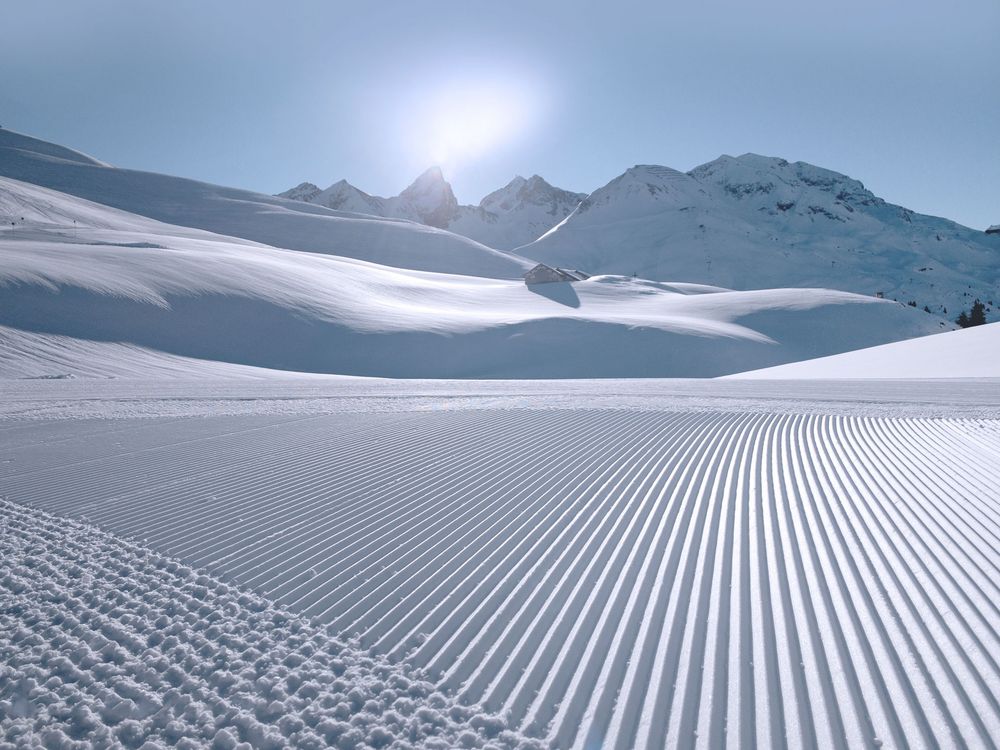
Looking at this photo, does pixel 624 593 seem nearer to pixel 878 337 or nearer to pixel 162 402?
pixel 162 402

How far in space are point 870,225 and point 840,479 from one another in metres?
183

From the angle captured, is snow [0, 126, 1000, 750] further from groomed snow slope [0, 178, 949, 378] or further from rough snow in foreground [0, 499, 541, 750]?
groomed snow slope [0, 178, 949, 378]

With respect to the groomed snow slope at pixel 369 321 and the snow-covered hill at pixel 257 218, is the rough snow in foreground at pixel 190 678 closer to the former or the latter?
the groomed snow slope at pixel 369 321

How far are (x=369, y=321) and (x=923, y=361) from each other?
2499 cm

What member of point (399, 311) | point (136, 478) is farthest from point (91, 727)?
point (399, 311)

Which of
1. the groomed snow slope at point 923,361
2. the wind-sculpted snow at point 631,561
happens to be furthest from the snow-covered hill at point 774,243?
the wind-sculpted snow at point 631,561

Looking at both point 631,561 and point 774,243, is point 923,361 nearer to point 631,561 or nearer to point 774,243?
point 631,561

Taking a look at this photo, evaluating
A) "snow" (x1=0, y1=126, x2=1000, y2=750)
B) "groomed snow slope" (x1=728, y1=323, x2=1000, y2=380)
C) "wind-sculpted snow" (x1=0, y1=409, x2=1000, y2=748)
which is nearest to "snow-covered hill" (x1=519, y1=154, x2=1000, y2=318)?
"groomed snow slope" (x1=728, y1=323, x2=1000, y2=380)

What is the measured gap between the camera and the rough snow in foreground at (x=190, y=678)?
9.21 feet

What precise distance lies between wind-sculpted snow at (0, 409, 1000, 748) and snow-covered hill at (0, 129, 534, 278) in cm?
6960

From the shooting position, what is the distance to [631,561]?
4512mm

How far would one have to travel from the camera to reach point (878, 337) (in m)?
38.8

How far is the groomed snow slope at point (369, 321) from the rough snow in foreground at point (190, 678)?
79.6 feet

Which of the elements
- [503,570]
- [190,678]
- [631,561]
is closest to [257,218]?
[503,570]
